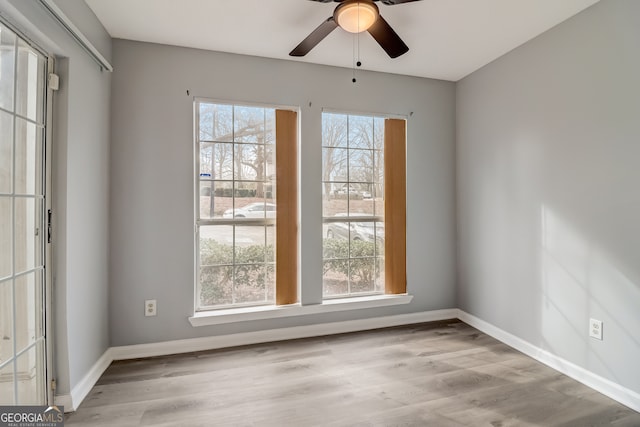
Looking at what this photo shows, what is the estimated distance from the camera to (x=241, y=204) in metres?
2.81

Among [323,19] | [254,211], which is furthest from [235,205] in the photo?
[323,19]

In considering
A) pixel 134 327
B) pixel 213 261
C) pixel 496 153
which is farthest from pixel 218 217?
pixel 496 153

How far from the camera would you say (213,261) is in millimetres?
2752

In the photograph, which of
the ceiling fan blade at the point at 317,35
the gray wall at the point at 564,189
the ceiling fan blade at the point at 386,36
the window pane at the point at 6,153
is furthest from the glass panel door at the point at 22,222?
the gray wall at the point at 564,189

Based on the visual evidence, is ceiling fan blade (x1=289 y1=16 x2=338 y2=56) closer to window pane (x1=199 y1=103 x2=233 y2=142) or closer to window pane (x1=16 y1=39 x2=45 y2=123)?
window pane (x1=199 y1=103 x2=233 y2=142)

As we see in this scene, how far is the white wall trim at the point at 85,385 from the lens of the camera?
5.98 feet

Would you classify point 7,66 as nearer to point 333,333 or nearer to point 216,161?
point 216,161

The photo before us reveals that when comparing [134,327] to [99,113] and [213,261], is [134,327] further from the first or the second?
[99,113]

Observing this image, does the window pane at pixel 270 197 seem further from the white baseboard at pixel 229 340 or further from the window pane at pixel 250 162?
the white baseboard at pixel 229 340

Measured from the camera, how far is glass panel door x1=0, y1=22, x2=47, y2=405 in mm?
1454

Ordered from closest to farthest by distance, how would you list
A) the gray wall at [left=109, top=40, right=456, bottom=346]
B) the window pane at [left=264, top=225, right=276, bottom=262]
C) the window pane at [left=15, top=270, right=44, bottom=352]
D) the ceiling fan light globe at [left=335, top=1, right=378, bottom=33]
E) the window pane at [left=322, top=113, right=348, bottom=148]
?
1. the window pane at [left=15, top=270, right=44, bottom=352]
2. the ceiling fan light globe at [left=335, top=1, right=378, bottom=33]
3. the gray wall at [left=109, top=40, right=456, bottom=346]
4. the window pane at [left=264, top=225, right=276, bottom=262]
5. the window pane at [left=322, top=113, right=348, bottom=148]

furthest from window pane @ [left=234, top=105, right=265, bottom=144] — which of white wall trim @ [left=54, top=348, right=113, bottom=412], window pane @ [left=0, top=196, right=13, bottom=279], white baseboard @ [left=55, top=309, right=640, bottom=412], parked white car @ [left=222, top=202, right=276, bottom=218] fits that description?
white wall trim @ [left=54, top=348, right=113, bottom=412]

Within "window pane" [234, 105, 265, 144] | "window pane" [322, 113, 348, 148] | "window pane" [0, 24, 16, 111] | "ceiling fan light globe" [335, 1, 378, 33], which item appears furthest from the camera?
"window pane" [322, 113, 348, 148]

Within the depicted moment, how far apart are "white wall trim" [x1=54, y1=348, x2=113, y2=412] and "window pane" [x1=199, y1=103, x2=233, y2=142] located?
1902mm
